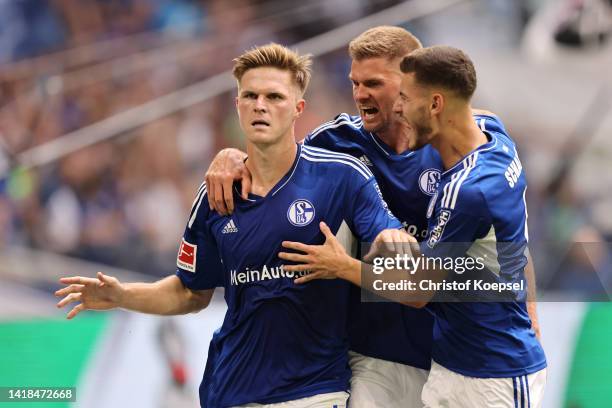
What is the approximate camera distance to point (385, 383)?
12.4ft

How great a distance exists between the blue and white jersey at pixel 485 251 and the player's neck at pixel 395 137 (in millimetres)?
400

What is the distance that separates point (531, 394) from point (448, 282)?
540mm

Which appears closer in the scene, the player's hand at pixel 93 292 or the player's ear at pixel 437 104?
the player's ear at pixel 437 104

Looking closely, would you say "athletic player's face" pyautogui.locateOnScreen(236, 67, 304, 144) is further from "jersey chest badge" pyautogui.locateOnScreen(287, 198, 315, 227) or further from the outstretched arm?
the outstretched arm

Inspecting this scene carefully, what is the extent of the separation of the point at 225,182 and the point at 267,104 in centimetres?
36

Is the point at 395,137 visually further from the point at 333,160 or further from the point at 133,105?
the point at 133,105

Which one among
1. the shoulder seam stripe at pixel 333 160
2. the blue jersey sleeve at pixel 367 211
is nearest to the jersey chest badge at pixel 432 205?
the blue jersey sleeve at pixel 367 211

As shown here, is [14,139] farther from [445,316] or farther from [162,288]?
[445,316]

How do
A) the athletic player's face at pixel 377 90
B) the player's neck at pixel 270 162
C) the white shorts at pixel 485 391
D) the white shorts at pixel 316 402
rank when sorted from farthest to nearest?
the athletic player's face at pixel 377 90 < the player's neck at pixel 270 162 < the white shorts at pixel 316 402 < the white shorts at pixel 485 391

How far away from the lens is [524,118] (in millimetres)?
8477

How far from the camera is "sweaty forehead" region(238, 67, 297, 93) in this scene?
3578mm

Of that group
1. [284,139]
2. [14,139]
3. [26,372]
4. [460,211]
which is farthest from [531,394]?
[14,139]

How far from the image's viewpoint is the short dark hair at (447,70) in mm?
3428

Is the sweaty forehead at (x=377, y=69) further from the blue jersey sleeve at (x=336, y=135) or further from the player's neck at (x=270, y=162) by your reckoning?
the player's neck at (x=270, y=162)
